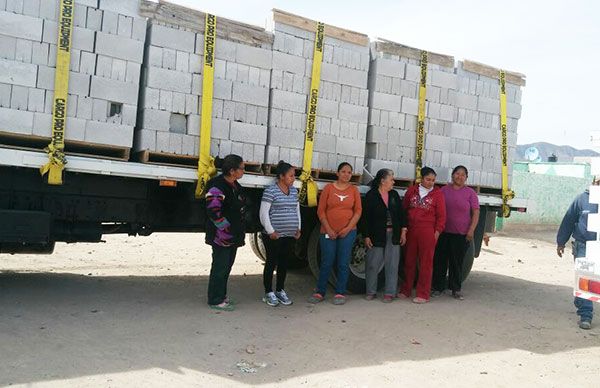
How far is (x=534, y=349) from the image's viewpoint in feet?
16.9

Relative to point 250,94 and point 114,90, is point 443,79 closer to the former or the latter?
point 250,94

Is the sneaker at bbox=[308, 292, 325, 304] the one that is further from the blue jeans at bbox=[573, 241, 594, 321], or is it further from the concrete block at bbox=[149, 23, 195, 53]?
the concrete block at bbox=[149, 23, 195, 53]

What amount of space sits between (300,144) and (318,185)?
0.58m

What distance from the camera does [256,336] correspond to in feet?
16.5

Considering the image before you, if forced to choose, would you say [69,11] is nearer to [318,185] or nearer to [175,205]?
[175,205]

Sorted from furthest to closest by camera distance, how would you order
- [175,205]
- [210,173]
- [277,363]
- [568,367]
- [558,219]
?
1. [558,219]
2. [175,205]
3. [210,173]
4. [568,367]
5. [277,363]

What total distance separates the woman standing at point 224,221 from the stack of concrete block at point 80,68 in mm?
950

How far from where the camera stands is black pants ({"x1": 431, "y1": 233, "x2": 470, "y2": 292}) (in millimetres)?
7230

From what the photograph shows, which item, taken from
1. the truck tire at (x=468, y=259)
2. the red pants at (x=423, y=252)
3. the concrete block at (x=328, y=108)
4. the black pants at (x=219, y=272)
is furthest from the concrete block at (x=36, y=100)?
the truck tire at (x=468, y=259)

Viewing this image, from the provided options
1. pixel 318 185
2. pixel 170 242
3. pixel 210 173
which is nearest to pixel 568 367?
pixel 318 185

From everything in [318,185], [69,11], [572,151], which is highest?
[572,151]

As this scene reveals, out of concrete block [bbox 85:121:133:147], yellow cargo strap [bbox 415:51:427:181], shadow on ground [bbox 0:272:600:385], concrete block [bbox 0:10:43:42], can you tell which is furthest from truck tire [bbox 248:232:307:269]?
concrete block [bbox 0:10:43:42]

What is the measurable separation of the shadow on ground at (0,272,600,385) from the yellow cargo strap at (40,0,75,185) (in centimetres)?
136

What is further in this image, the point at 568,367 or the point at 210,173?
the point at 210,173
